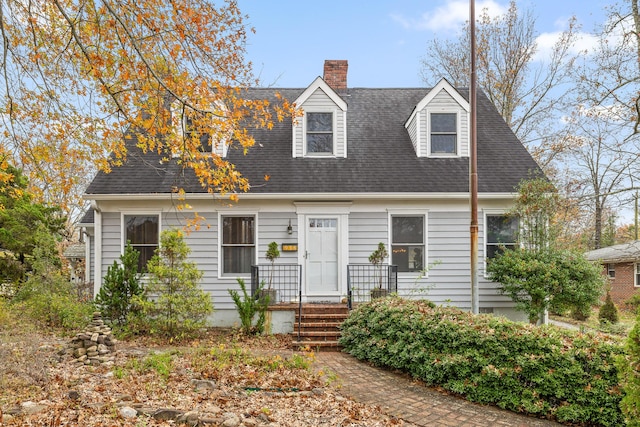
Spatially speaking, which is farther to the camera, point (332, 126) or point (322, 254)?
point (332, 126)

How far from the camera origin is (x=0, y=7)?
16.2 feet

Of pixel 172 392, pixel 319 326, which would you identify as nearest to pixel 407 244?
Result: pixel 319 326

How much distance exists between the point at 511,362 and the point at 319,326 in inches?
165

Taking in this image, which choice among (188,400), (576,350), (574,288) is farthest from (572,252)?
(188,400)

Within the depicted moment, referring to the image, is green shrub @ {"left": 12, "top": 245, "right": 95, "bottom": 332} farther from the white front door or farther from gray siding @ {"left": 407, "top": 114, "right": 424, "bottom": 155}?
gray siding @ {"left": 407, "top": 114, "right": 424, "bottom": 155}

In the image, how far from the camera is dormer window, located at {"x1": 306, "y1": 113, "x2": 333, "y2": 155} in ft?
37.3

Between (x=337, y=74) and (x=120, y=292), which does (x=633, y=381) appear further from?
(x=337, y=74)

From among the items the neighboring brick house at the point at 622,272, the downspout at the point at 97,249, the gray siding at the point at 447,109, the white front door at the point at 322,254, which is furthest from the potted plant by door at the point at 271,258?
the neighboring brick house at the point at 622,272

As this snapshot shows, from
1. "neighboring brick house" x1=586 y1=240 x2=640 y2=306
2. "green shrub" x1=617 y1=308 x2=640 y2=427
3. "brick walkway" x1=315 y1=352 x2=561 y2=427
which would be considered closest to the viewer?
"green shrub" x1=617 y1=308 x2=640 y2=427

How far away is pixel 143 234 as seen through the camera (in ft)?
34.2

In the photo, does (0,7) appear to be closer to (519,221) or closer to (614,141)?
(519,221)

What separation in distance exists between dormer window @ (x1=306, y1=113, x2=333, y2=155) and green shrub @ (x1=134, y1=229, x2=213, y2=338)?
14.9 feet

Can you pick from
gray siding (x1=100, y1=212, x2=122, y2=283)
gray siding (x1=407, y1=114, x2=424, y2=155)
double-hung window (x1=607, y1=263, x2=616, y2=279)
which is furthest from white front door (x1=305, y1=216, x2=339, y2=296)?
double-hung window (x1=607, y1=263, x2=616, y2=279)

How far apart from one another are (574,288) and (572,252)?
94 centimetres
